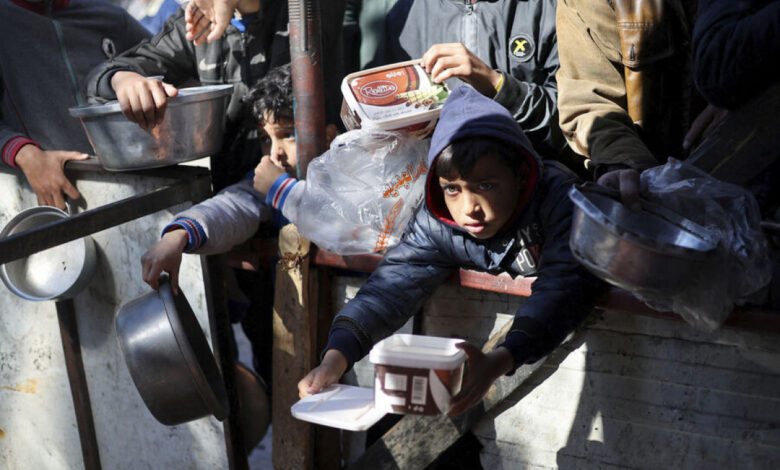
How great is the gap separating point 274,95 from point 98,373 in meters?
1.46

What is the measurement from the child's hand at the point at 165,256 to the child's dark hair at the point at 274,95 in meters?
0.57

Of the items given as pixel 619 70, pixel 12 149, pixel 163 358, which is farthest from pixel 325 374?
pixel 12 149

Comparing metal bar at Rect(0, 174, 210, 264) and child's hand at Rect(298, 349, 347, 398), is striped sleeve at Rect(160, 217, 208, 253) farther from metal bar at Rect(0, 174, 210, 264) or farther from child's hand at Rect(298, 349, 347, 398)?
child's hand at Rect(298, 349, 347, 398)

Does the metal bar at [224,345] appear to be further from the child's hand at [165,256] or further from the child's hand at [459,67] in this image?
the child's hand at [459,67]

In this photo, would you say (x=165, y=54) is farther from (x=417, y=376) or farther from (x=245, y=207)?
(x=417, y=376)

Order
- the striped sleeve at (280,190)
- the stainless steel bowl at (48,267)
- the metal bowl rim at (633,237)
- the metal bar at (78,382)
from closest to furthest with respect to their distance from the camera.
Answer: the metal bowl rim at (633,237) < the striped sleeve at (280,190) < the stainless steel bowl at (48,267) < the metal bar at (78,382)

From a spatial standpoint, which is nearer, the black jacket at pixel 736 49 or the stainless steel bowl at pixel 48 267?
the black jacket at pixel 736 49

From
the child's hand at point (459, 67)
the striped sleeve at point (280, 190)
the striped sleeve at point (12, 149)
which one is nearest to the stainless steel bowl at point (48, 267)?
the striped sleeve at point (12, 149)

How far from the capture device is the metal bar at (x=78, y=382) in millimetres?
3076

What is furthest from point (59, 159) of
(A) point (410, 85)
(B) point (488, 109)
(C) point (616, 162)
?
(C) point (616, 162)

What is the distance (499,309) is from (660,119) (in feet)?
2.72

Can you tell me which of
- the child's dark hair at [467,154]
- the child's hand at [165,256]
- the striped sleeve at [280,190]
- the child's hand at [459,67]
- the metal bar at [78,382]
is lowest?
the metal bar at [78,382]

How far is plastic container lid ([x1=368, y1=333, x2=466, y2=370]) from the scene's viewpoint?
1.75 m

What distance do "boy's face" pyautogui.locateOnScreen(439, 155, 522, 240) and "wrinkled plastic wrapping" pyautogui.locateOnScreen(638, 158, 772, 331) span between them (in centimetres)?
38
